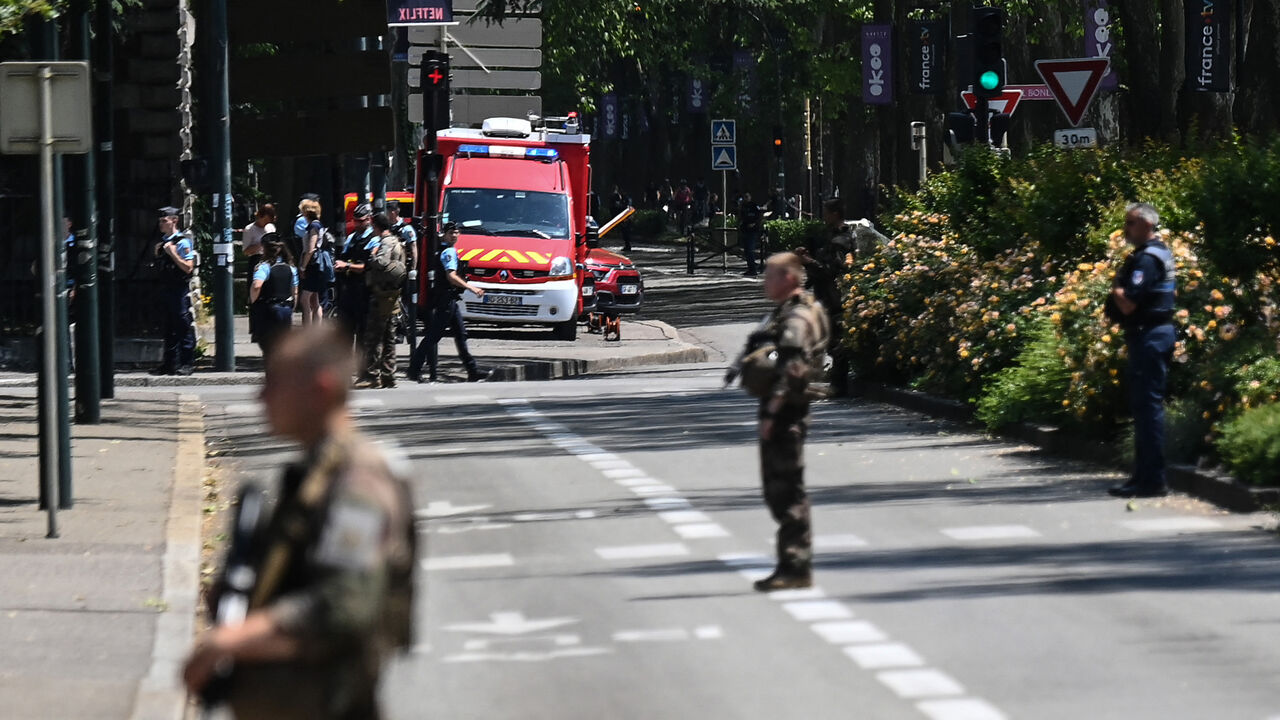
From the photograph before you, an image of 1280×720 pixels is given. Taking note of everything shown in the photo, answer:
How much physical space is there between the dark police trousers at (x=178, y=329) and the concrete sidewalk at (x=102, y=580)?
7.23 meters

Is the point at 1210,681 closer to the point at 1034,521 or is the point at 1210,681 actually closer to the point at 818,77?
the point at 1034,521

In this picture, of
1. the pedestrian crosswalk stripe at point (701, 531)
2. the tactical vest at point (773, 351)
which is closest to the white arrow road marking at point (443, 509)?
the pedestrian crosswalk stripe at point (701, 531)

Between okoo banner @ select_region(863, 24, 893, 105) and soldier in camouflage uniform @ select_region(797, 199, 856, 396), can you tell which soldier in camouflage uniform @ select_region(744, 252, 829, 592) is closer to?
soldier in camouflage uniform @ select_region(797, 199, 856, 396)

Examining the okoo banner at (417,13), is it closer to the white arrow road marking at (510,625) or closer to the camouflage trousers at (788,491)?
the camouflage trousers at (788,491)

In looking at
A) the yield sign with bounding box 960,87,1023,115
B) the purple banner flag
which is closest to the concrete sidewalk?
the yield sign with bounding box 960,87,1023,115

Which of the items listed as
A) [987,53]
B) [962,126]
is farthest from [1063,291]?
[962,126]

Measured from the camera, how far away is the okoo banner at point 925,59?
4094 cm

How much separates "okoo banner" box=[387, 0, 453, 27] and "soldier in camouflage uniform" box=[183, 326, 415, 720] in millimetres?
29394

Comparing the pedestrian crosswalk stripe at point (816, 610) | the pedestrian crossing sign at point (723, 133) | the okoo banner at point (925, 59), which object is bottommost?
→ the pedestrian crosswalk stripe at point (816, 610)

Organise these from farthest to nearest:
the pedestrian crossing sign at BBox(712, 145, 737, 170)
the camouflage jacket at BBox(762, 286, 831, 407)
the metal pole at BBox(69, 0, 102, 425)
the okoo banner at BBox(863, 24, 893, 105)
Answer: the pedestrian crossing sign at BBox(712, 145, 737, 170)
the okoo banner at BBox(863, 24, 893, 105)
the metal pole at BBox(69, 0, 102, 425)
the camouflage jacket at BBox(762, 286, 831, 407)

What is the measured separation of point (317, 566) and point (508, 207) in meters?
29.6

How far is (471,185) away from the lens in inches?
1320

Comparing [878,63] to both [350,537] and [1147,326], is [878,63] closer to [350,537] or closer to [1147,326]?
[1147,326]

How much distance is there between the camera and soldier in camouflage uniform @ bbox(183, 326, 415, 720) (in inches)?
160
